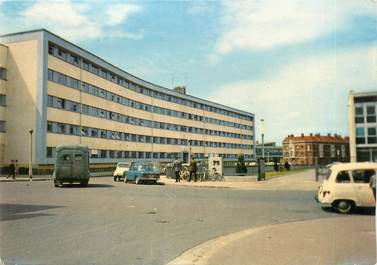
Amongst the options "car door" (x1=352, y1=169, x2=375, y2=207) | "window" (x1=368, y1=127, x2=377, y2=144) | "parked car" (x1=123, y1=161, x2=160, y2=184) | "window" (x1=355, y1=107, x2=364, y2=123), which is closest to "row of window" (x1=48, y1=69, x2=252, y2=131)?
"parked car" (x1=123, y1=161, x2=160, y2=184)

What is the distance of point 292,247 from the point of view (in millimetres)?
7531

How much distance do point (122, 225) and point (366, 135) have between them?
5.88 metres

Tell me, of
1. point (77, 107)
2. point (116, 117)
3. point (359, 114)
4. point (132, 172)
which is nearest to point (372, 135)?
point (359, 114)

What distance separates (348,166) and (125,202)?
7.94 meters

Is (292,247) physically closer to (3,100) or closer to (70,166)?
(70,166)

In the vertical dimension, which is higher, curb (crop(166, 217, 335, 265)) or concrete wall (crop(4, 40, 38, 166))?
concrete wall (crop(4, 40, 38, 166))

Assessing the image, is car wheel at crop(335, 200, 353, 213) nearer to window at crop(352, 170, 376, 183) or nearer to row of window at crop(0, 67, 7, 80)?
window at crop(352, 170, 376, 183)

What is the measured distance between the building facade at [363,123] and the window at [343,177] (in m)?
4.63

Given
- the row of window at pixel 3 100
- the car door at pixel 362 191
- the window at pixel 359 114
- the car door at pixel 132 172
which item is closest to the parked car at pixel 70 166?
the car door at pixel 132 172

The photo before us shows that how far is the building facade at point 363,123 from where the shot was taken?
6105 mm

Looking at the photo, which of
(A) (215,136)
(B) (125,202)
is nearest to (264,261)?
(B) (125,202)

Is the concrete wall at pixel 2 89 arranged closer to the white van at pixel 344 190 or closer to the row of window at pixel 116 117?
the row of window at pixel 116 117

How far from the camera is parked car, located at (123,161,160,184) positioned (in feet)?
97.9

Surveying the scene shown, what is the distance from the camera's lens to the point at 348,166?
10.8 metres
